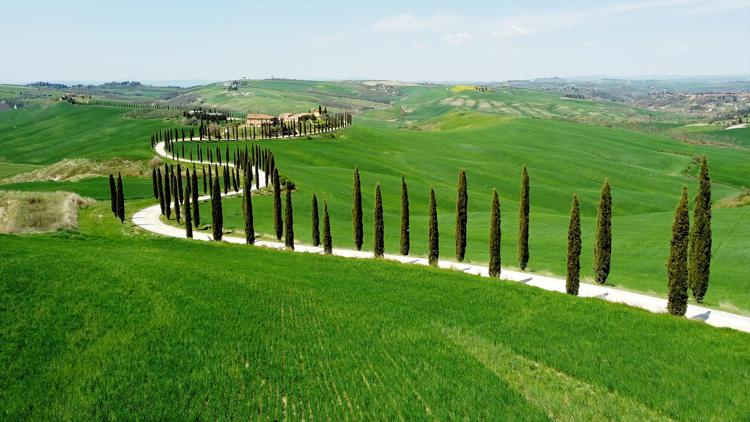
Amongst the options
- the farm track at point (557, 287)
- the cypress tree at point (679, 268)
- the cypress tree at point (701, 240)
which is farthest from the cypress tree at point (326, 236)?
the cypress tree at point (701, 240)

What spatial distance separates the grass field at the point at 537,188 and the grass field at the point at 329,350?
673 inches

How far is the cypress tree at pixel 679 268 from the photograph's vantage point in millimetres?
34656

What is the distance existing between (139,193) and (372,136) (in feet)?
336

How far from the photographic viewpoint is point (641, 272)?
50.5 meters

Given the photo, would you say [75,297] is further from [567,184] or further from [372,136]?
[372,136]

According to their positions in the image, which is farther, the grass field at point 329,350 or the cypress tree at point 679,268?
the cypress tree at point 679,268

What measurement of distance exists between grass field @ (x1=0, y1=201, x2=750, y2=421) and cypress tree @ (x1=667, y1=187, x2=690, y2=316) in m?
4.09

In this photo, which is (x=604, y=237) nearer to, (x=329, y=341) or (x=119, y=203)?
(x=329, y=341)

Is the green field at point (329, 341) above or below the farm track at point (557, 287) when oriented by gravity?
above

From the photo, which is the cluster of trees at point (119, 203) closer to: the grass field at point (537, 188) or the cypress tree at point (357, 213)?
the grass field at point (537, 188)

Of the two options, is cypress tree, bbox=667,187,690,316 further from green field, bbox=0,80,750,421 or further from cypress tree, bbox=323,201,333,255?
cypress tree, bbox=323,201,333,255

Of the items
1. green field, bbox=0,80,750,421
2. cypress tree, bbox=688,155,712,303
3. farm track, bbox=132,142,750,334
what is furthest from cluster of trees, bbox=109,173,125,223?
cypress tree, bbox=688,155,712,303

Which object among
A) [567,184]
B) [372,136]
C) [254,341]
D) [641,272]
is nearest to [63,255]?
[254,341]

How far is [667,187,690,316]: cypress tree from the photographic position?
34.7 metres
